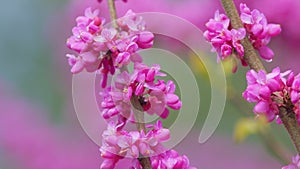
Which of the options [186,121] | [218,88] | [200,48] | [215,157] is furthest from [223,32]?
[215,157]

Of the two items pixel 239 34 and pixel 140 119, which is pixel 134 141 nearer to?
pixel 140 119

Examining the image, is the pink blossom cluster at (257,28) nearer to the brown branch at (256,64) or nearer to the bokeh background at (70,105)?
the brown branch at (256,64)

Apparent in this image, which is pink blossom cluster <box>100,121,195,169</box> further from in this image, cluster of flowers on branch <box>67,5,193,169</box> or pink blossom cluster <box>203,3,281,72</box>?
pink blossom cluster <box>203,3,281,72</box>

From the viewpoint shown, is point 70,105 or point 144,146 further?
point 70,105

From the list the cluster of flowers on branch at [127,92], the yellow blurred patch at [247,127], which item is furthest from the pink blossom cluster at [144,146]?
the yellow blurred patch at [247,127]

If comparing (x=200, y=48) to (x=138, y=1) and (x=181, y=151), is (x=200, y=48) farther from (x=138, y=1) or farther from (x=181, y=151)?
(x=181, y=151)

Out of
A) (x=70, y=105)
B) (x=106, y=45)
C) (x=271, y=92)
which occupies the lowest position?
(x=70, y=105)

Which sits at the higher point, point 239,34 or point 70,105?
point 239,34

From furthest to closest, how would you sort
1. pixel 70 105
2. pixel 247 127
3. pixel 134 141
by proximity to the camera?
pixel 70 105, pixel 247 127, pixel 134 141

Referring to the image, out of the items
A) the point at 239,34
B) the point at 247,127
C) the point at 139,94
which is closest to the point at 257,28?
the point at 239,34
